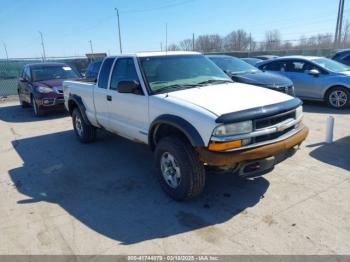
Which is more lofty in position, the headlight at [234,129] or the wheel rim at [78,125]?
the headlight at [234,129]

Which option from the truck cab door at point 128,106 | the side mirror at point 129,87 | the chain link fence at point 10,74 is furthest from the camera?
the chain link fence at point 10,74

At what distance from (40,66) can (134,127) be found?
26.6ft

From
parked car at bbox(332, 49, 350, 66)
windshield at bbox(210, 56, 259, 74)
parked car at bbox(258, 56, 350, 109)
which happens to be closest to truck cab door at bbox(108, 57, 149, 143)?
windshield at bbox(210, 56, 259, 74)

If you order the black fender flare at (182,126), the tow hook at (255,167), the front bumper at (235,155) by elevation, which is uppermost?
the black fender flare at (182,126)

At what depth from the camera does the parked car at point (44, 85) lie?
10.0 m

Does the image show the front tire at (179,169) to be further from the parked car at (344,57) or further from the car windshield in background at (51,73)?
the parked car at (344,57)

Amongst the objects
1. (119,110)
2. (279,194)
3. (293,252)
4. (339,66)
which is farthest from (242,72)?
(293,252)

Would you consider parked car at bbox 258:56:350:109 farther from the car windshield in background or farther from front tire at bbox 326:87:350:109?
the car windshield in background

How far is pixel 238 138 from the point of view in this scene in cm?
338

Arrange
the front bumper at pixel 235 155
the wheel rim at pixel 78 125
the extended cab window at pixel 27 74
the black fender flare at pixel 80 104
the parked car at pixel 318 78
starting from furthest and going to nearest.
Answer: the extended cab window at pixel 27 74
the parked car at pixel 318 78
the wheel rim at pixel 78 125
the black fender flare at pixel 80 104
the front bumper at pixel 235 155

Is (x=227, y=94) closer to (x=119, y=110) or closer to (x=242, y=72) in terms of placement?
(x=119, y=110)

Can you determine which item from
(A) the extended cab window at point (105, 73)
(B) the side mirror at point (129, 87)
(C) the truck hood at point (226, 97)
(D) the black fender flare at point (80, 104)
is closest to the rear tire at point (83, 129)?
(D) the black fender flare at point (80, 104)

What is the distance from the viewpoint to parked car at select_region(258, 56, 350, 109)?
9.02 metres

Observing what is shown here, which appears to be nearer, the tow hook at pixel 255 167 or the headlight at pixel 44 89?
the tow hook at pixel 255 167
